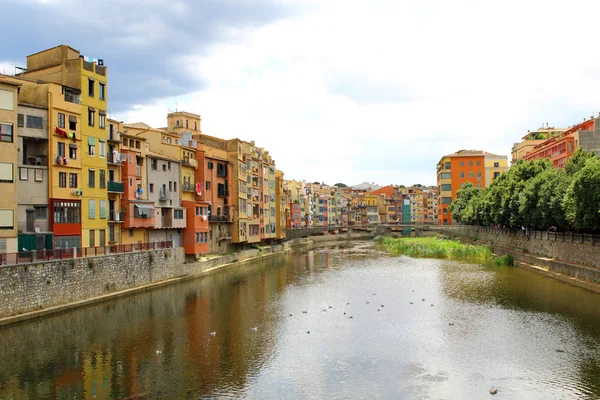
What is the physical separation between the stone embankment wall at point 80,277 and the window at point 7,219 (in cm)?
389

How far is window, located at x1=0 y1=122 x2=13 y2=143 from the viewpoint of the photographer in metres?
32.9

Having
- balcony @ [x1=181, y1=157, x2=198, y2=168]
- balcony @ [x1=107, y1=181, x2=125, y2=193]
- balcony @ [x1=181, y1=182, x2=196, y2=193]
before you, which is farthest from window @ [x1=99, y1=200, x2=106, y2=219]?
balcony @ [x1=181, y1=157, x2=198, y2=168]

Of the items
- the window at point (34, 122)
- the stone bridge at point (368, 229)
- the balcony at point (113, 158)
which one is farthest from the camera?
the stone bridge at point (368, 229)

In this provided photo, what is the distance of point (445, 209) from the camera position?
13338cm

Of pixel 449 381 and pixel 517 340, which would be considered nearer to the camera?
pixel 449 381

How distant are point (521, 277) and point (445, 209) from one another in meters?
86.1

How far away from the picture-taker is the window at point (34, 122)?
36.3 m

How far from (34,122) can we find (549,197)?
146 feet

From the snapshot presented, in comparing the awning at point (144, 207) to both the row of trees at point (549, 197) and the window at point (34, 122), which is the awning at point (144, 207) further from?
the row of trees at point (549, 197)

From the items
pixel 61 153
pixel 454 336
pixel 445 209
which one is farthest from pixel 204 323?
pixel 445 209

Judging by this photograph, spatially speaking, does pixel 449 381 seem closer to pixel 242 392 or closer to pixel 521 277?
pixel 242 392

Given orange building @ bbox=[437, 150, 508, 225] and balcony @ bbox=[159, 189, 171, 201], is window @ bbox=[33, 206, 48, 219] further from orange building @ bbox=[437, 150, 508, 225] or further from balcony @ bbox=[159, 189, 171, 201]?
orange building @ bbox=[437, 150, 508, 225]

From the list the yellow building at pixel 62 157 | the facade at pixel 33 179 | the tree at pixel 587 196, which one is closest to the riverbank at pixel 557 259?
the tree at pixel 587 196

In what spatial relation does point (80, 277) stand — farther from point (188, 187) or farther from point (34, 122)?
point (188, 187)
